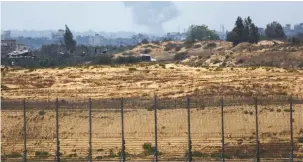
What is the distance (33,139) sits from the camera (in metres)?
24.3

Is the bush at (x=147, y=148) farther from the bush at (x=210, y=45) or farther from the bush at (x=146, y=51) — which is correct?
the bush at (x=146, y=51)

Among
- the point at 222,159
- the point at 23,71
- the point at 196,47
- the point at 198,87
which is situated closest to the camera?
the point at 222,159

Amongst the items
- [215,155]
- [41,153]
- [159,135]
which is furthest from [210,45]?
[215,155]

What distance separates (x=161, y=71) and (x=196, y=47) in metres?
39.6

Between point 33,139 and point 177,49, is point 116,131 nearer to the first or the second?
point 33,139

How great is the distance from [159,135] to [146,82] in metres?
12.9

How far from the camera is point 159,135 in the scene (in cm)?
2420

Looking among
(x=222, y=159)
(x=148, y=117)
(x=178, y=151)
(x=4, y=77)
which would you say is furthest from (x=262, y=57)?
(x=222, y=159)

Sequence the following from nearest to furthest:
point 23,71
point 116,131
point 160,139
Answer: point 160,139, point 116,131, point 23,71

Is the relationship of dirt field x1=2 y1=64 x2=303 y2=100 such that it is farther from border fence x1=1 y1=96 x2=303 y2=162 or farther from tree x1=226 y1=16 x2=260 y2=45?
tree x1=226 y1=16 x2=260 y2=45

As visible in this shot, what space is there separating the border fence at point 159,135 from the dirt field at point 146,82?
6.40 meters

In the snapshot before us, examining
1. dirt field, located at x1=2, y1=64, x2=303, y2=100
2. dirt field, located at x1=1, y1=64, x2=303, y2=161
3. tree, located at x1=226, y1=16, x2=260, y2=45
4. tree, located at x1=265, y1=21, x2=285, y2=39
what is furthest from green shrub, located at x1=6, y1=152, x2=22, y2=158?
tree, located at x1=265, y1=21, x2=285, y2=39

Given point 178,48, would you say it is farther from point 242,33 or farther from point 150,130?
point 150,130

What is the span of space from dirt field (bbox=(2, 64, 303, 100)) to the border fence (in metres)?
6.40
